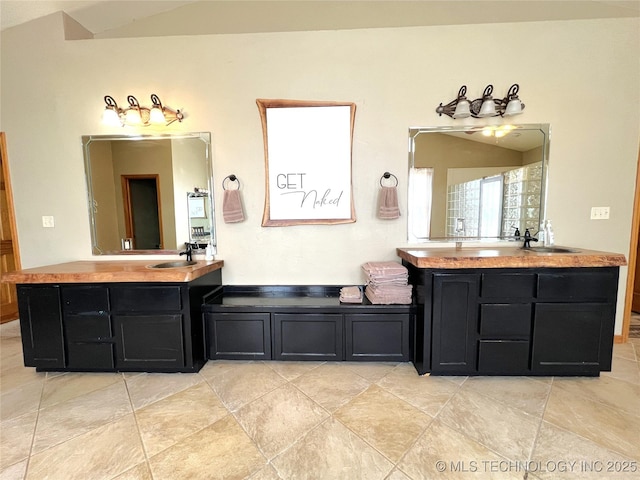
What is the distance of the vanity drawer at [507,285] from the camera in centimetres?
201

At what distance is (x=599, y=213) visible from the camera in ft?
8.43

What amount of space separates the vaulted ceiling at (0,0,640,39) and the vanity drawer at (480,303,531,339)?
2.57 m

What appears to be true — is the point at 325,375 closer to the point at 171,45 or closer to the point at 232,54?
the point at 232,54

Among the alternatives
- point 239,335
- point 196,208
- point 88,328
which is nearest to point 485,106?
point 196,208

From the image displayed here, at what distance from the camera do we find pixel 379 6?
8.70 ft

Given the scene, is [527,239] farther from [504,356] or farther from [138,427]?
[138,427]

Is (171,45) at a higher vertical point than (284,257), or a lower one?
higher

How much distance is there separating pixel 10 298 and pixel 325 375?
4048 mm

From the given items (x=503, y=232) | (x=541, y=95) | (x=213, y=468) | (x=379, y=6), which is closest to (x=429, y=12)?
(x=379, y=6)

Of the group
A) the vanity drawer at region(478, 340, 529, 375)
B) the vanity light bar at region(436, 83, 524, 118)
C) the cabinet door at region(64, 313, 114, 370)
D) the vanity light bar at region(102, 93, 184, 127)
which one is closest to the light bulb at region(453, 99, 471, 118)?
the vanity light bar at region(436, 83, 524, 118)

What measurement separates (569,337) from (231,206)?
113 inches

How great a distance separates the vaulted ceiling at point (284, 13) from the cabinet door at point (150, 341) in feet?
8.94

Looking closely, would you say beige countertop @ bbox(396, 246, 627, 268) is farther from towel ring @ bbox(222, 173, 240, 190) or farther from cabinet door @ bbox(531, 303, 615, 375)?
towel ring @ bbox(222, 173, 240, 190)

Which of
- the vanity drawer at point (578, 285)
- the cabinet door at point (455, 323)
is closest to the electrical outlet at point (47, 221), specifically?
the cabinet door at point (455, 323)
